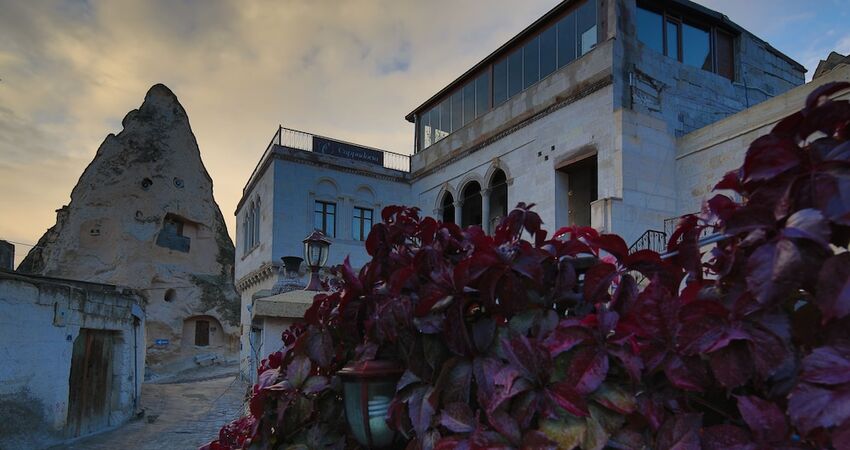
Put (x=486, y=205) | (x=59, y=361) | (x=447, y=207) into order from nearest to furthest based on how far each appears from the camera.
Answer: (x=59, y=361) < (x=486, y=205) < (x=447, y=207)

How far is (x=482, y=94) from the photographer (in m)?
18.8

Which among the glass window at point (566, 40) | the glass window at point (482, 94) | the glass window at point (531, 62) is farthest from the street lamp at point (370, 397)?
the glass window at point (482, 94)

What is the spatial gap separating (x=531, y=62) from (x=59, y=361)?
14289 mm

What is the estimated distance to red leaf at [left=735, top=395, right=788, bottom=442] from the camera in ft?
2.75

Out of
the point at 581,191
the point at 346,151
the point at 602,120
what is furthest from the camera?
the point at 346,151

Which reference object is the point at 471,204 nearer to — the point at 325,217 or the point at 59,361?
the point at 325,217

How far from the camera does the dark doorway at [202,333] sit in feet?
106

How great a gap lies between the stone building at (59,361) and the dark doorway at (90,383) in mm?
16

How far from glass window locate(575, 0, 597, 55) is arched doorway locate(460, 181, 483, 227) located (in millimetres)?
6357

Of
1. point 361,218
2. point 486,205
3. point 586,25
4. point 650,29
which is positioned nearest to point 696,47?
point 650,29

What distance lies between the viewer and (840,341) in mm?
819

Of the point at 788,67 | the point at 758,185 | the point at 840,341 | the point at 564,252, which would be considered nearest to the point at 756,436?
the point at 840,341

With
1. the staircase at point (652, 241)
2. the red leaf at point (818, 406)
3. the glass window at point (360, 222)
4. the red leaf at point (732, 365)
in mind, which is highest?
the glass window at point (360, 222)

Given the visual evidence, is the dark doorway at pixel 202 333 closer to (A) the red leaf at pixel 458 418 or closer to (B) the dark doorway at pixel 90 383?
(B) the dark doorway at pixel 90 383
